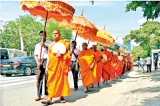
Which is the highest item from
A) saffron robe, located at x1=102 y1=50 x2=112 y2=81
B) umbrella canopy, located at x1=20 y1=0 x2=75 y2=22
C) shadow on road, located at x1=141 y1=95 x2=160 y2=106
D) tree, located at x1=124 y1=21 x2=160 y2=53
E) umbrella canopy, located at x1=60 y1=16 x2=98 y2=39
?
tree, located at x1=124 y1=21 x2=160 y2=53

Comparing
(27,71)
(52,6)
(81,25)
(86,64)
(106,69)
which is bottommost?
(27,71)

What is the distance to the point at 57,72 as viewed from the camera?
7297mm

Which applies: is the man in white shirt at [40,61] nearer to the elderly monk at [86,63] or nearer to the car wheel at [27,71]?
the elderly monk at [86,63]

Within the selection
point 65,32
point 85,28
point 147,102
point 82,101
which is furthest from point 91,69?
point 65,32

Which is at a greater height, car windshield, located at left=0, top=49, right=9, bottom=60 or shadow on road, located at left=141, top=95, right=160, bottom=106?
car windshield, located at left=0, top=49, right=9, bottom=60

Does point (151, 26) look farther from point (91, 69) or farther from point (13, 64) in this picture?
point (91, 69)

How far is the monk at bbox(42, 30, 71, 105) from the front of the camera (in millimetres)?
7162

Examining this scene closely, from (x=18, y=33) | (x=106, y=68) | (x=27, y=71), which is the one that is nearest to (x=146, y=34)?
(x=18, y=33)

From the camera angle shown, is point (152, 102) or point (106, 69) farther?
point (106, 69)

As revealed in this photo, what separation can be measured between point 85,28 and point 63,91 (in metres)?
2.98

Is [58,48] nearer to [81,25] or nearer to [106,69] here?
[81,25]

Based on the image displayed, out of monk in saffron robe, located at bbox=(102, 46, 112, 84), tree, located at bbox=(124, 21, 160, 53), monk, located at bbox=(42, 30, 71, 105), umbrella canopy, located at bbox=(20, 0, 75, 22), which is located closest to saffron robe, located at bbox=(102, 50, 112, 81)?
monk in saffron robe, located at bbox=(102, 46, 112, 84)

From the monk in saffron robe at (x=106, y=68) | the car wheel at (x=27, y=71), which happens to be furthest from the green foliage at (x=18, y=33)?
the monk in saffron robe at (x=106, y=68)

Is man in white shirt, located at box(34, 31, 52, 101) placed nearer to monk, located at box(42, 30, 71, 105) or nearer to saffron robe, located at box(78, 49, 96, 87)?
monk, located at box(42, 30, 71, 105)
